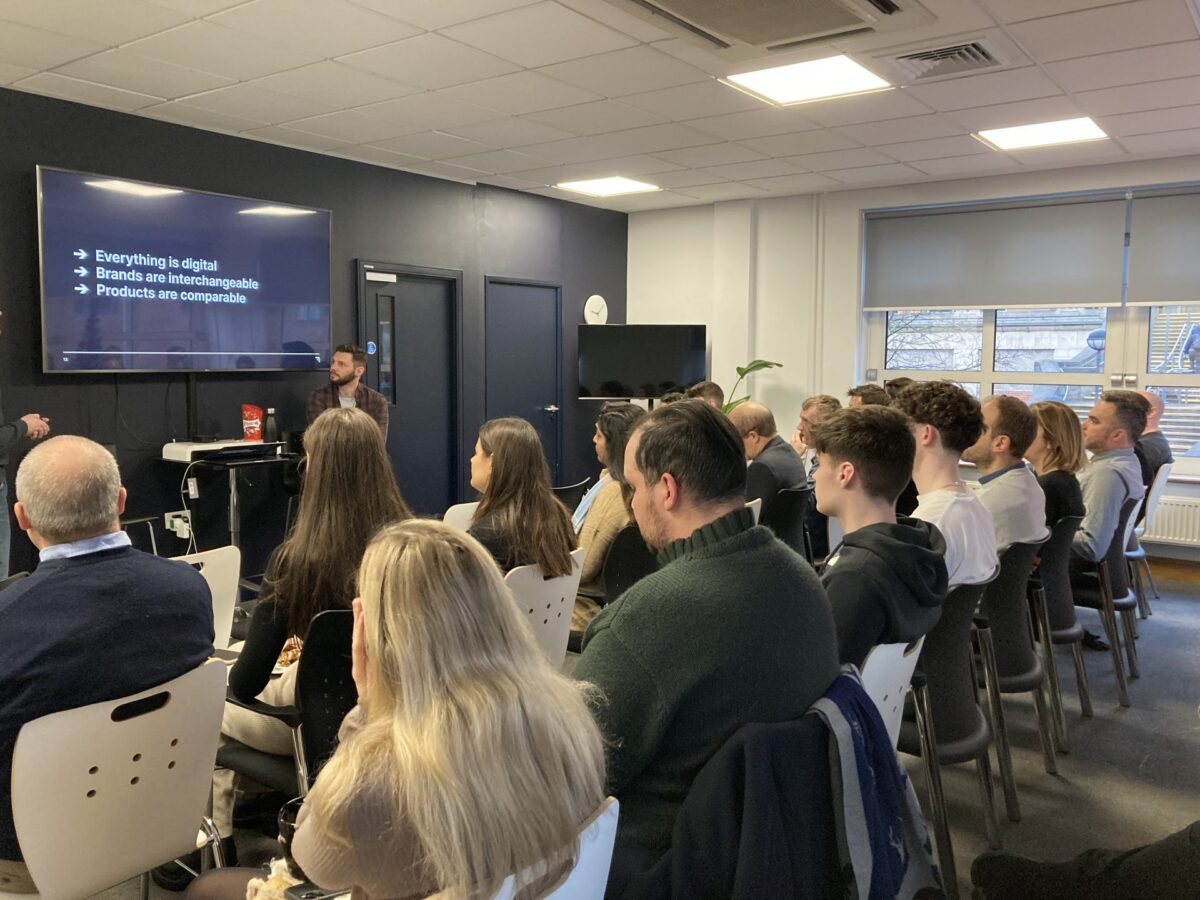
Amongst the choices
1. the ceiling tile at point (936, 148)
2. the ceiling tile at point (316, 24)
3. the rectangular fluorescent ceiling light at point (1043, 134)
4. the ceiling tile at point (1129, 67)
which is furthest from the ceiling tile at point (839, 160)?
the ceiling tile at point (316, 24)

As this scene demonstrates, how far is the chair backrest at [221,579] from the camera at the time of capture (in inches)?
109

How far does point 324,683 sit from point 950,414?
203 cm

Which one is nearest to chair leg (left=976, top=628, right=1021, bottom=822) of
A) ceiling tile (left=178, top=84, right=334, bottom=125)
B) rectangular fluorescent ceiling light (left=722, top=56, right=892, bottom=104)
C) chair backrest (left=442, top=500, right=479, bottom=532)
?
chair backrest (left=442, top=500, right=479, bottom=532)

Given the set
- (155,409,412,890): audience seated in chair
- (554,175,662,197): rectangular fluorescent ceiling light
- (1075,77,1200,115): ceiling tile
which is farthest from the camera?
(554,175,662,197): rectangular fluorescent ceiling light

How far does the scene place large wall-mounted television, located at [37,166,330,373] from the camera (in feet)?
15.6

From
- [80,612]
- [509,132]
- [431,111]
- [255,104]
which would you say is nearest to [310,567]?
[80,612]

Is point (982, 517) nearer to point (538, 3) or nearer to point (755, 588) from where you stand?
point (755, 588)

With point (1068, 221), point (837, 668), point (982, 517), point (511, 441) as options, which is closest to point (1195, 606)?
point (1068, 221)

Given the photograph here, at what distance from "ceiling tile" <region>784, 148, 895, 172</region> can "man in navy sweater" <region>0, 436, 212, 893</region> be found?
519 centimetres

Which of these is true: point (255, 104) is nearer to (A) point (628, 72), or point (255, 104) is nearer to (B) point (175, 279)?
(B) point (175, 279)

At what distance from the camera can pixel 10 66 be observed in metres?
4.27

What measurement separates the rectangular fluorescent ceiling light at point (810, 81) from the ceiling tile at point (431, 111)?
4.65 ft

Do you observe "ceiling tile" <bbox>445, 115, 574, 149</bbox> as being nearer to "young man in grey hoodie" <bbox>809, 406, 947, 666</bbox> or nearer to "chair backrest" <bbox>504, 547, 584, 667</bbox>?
"chair backrest" <bbox>504, 547, 584, 667</bbox>

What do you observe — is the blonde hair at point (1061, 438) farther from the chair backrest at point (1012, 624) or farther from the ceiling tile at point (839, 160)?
the ceiling tile at point (839, 160)
